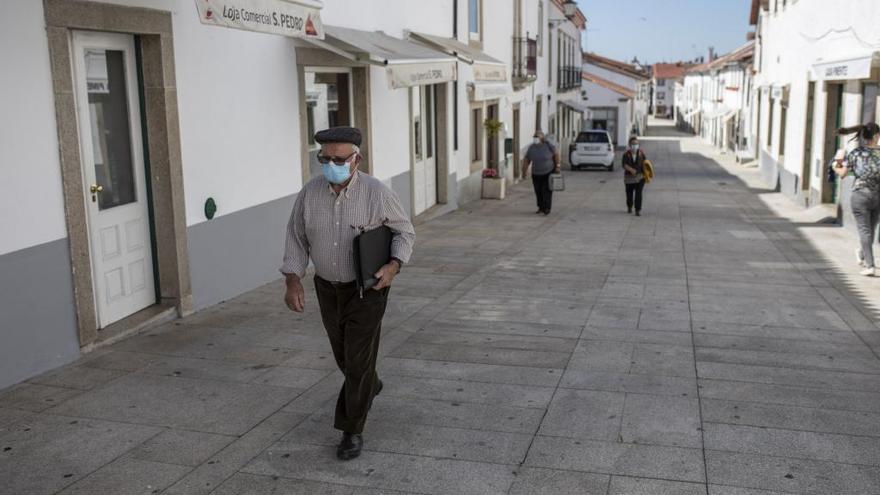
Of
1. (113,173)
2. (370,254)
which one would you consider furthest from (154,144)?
(370,254)

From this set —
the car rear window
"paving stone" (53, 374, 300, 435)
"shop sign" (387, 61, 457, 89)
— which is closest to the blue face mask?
"paving stone" (53, 374, 300, 435)

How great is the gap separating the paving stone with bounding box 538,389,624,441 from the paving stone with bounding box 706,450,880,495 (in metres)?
0.64

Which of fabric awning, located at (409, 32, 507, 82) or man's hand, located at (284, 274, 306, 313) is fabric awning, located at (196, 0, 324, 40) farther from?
fabric awning, located at (409, 32, 507, 82)

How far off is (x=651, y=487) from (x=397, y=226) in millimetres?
1899

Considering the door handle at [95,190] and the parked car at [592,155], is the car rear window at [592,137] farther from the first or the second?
the door handle at [95,190]

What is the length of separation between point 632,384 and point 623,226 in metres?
8.94

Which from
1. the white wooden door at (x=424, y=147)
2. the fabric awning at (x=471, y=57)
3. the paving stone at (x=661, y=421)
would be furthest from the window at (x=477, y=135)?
the paving stone at (x=661, y=421)

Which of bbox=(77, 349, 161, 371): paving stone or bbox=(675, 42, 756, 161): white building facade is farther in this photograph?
bbox=(675, 42, 756, 161): white building facade

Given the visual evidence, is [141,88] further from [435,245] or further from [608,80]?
[608,80]

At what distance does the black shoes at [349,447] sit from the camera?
177 inches

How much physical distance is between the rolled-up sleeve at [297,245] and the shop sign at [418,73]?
227 inches

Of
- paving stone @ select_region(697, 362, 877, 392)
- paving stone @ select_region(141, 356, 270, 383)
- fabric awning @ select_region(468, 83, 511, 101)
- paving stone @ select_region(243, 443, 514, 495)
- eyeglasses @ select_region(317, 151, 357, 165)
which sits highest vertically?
fabric awning @ select_region(468, 83, 511, 101)

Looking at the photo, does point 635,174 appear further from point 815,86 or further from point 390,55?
point 390,55

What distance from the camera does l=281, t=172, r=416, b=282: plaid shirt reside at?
4.51 metres
